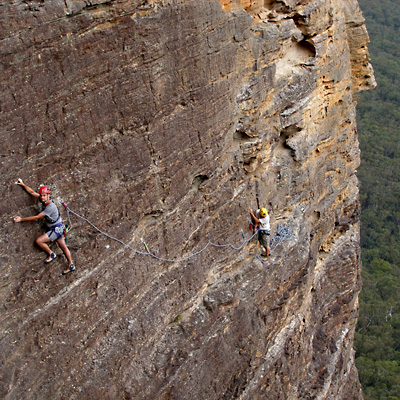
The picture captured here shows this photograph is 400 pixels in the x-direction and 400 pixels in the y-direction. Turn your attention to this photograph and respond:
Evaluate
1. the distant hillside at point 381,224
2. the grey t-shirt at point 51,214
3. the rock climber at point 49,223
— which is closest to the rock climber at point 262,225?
the rock climber at point 49,223

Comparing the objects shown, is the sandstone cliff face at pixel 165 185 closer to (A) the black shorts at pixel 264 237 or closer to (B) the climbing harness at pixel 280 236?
(B) the climbing harness at pixel 280 236

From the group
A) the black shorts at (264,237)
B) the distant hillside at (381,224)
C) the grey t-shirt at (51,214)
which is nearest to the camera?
the grey t-shirt at (51,214)

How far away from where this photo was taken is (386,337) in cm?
2939

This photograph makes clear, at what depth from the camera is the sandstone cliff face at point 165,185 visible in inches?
237

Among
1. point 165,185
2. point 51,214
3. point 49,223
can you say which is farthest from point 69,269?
point 165,185

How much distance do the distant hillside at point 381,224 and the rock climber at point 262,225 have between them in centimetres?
1910

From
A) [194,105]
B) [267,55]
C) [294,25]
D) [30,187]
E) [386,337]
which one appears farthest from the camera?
[386,337]

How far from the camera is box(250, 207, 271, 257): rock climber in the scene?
9.55m

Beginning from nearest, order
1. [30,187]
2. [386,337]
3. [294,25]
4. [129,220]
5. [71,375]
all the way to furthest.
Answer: [30,187] < [71,375] < [129,220] < [294,25] < [386,337]

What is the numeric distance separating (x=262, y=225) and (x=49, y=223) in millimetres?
4667

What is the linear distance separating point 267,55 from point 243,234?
3.54 metres

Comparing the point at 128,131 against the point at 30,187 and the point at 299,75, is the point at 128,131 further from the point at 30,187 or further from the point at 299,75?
the point at 299,75

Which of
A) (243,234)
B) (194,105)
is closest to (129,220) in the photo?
(194,105)

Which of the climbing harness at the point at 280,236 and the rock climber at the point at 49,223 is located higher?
the rock climber at the point at 49,223
